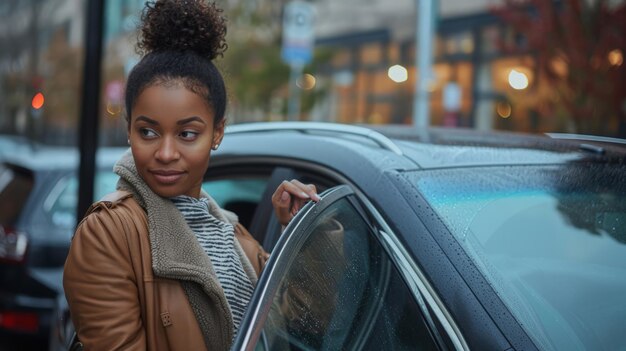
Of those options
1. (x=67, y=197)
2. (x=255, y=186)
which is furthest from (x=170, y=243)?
(x=67, y=197)

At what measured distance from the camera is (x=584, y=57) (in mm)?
11297

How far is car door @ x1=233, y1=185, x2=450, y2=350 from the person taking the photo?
71.5 inches

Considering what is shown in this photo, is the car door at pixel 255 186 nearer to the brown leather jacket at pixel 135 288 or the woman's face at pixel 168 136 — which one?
the woman's face at pixel 168 136

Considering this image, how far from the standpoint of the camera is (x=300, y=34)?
10688 millimetres

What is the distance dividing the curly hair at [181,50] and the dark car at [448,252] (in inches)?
15.5

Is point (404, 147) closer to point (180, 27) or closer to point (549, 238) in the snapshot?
point (549, 238)

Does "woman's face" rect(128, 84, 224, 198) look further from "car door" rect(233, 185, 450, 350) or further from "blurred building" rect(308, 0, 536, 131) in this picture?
"blurred building" rect(308, 0, 536, 131)

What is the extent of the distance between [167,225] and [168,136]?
0.20 metres

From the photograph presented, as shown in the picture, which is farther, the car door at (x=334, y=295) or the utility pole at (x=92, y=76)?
the utility pole at (x=92, y=76)

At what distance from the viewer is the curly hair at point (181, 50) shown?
2020 mm

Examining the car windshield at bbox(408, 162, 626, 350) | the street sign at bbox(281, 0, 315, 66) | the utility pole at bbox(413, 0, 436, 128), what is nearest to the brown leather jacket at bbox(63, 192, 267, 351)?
the car windshield at bbox(408, 162, 626, 350)

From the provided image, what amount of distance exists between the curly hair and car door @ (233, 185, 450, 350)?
1.28ft

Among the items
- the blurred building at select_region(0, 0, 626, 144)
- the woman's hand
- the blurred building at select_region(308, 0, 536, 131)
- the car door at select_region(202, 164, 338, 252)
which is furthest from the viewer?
the blurred building at select_region(308, 0, 536, 131)

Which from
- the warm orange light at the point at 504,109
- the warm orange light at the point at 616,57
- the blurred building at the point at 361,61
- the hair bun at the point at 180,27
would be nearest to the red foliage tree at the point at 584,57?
the warm orange light at the point at 616,57
